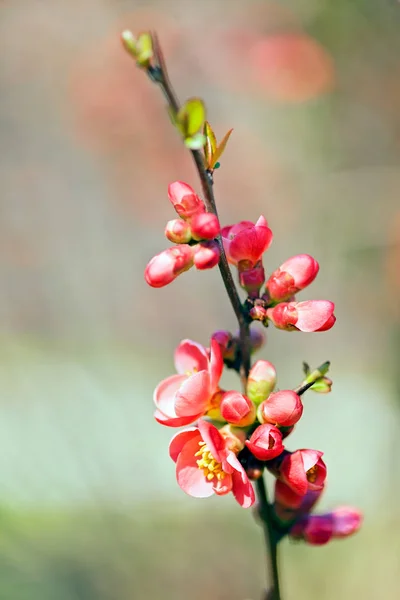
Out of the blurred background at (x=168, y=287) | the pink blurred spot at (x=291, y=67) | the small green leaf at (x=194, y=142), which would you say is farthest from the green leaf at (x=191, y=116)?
the pink blurred spot at (x=291, y=67)

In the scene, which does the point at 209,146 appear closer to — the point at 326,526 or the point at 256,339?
the point at 256,339

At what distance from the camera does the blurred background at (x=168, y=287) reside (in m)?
1.79

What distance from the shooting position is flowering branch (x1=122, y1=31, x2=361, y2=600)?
50 centimetres

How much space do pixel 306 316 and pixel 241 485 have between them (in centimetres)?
17

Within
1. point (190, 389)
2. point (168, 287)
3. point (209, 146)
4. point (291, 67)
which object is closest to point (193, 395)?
point (190, 389)

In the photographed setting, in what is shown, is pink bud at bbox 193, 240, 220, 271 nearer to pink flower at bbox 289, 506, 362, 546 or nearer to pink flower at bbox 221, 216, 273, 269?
pink flower at bbox 221, 216, 273, 269

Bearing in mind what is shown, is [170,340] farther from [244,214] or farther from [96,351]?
[244,214]

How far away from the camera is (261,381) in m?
0.57

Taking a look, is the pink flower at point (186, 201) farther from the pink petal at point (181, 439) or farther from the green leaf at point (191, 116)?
the pink petal at point (181, 439)

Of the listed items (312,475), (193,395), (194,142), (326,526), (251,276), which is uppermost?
(194,142)

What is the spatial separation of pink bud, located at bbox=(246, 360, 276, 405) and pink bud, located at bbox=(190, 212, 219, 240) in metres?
0.15

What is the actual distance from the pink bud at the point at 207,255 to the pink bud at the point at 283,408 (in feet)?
0.44

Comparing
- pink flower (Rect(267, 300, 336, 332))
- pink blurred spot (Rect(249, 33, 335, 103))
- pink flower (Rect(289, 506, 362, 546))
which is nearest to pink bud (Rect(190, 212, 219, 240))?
pink flower (Rect(267, 300, 336, 332))

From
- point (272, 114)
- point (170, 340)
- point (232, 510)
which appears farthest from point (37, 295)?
point (272, 114)
